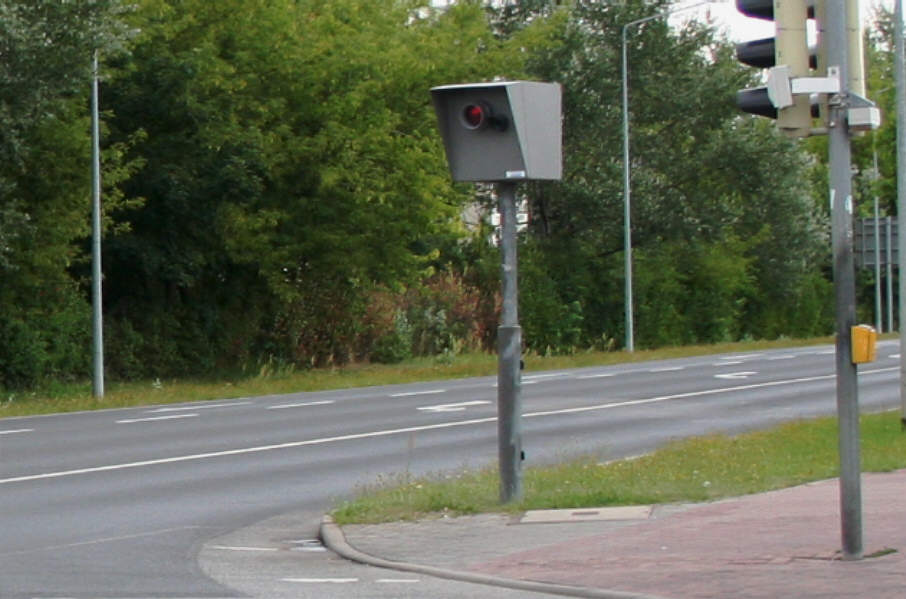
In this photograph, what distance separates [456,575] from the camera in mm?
9656

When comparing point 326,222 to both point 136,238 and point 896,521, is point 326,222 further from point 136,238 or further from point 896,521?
point 896,521

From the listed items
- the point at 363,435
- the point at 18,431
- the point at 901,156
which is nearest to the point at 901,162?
the point at 901,156

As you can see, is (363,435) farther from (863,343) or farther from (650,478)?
(863,343)

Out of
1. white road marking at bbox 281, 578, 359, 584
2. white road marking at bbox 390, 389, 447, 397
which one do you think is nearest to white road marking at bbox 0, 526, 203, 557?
white road marking at bbox 281, 578, 359, 584

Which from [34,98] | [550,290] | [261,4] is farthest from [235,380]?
[550,290]

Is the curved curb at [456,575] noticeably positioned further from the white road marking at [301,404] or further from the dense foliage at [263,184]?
the dense foliage at [263,184]

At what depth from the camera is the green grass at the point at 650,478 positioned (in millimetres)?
12516

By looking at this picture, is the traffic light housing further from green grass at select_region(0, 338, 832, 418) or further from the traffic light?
green grass at select_region(0, 338, 832, 418)

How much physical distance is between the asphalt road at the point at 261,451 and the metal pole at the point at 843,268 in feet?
7.83

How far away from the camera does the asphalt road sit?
10.6 meters

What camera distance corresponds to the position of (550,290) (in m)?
49.8

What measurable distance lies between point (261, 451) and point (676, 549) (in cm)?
878

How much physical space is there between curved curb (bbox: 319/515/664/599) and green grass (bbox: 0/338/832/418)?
14731 mm

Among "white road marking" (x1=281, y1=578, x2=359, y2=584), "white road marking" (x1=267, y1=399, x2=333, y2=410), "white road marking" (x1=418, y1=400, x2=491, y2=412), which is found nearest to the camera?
"white road marking" (x1=281, y1=578, x2=359, y2=584)
